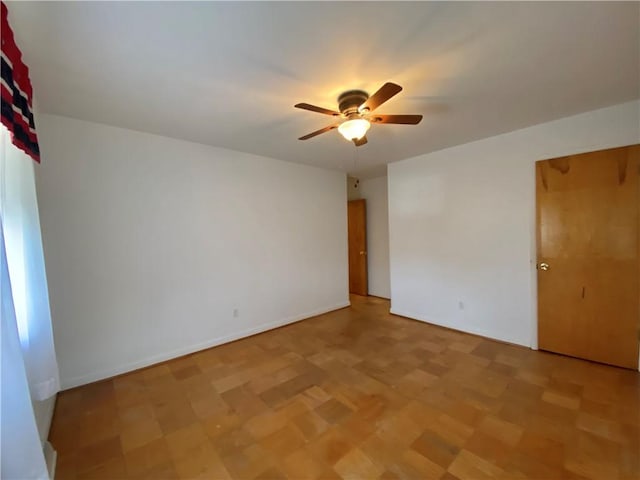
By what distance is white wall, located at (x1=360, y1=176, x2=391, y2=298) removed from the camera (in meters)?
5.49

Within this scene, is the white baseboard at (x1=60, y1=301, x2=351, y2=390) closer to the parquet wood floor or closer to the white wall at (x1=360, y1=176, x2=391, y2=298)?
the parquet wood floor

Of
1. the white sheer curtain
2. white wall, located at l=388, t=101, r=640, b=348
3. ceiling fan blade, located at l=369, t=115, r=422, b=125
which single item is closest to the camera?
the white sheer curtain

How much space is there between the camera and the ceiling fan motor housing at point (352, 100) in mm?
2096

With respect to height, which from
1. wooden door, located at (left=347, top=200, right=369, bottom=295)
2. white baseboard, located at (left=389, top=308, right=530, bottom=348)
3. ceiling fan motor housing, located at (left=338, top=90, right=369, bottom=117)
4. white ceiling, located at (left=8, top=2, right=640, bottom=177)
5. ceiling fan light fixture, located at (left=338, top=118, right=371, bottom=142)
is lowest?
white baseboard, located at (left=389, top=308, right=530, bottom=348)

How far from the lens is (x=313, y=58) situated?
5.62 feet

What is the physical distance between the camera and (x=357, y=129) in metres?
2.10

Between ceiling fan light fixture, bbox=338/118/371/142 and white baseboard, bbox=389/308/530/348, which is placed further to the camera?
white baseboard, bbox=389/308/530/348

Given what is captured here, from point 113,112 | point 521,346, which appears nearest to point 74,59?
point 113,112

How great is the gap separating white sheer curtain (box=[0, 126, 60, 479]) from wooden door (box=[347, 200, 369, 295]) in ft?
15.8

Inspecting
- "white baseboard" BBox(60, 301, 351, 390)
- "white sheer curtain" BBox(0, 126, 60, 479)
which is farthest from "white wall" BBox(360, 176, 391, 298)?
"white sheer curtain" BBox(0, 126, 60, 479)

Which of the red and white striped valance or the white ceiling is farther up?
the white ceiling

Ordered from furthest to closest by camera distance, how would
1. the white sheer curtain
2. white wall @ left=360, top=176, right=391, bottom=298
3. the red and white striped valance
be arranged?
1. white wall @ left=360, top=176, right=391, bottom=298
2. the red and white striped valance
3. the white sheer curtain

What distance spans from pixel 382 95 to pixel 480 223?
8.06 feet

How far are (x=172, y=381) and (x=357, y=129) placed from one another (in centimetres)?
282
